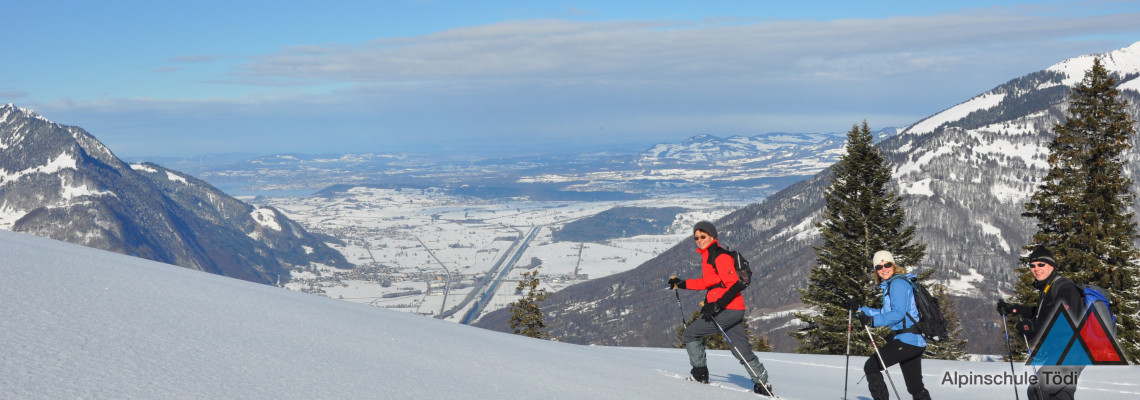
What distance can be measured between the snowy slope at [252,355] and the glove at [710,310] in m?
1.00

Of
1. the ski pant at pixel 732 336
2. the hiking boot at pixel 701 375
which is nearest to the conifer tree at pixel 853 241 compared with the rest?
the hiking boot at pixel 701 375

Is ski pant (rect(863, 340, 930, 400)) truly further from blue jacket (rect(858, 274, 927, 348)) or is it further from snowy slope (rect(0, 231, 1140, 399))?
snowy slope (rect(0, 231, 1140, 399))

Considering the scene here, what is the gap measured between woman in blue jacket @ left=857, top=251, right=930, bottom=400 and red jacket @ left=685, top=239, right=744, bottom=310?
5.26 feet

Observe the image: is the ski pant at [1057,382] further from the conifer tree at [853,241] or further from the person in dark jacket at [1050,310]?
the conifer tree at [853,241]

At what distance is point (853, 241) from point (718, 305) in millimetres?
24033

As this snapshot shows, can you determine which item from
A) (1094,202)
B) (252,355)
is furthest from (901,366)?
(1094,202)

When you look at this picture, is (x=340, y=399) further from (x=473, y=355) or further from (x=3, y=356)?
(x=473, y=355)

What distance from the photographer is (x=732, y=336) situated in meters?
10.3

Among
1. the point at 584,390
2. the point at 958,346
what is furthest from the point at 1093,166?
the point at 584,390

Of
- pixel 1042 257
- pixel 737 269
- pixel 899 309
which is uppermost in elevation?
pixel 1042 257

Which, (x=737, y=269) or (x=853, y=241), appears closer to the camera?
(x=737, y=269)

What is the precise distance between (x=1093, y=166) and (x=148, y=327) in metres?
31.8

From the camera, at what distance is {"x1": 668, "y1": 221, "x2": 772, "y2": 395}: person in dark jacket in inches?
391

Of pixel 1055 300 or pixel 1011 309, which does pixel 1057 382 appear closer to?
pixel 1055 300
